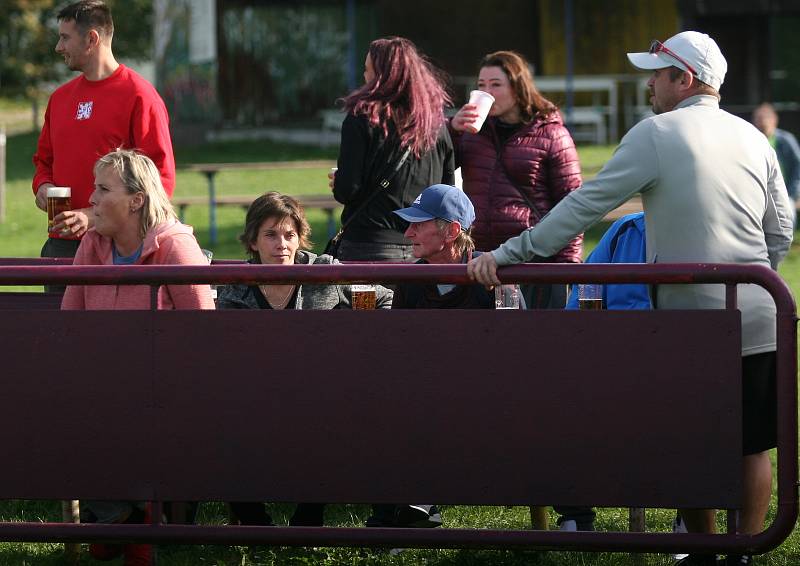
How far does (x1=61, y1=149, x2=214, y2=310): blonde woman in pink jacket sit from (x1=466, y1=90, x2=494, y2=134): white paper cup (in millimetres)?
1551

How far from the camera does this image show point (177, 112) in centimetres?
3119

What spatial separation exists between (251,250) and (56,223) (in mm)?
1028

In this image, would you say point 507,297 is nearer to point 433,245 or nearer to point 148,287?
point 433,245

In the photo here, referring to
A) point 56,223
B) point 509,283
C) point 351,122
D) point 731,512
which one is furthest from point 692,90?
point 56,223

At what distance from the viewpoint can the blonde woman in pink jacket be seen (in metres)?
4.79

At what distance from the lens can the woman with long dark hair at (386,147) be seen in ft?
19.3

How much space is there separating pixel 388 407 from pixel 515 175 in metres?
2.34

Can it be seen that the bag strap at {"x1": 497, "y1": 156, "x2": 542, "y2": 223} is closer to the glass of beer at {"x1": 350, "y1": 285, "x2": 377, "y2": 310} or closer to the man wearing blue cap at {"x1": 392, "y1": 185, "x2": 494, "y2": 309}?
the man wearing blue cap at {"x1": 392, "y1": 185, "x2": 494, "y2": 309}

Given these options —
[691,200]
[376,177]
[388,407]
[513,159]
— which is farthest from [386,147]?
[388,407]

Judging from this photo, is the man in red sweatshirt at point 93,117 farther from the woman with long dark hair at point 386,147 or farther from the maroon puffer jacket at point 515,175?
the maroon puffer jacket at point 515,175

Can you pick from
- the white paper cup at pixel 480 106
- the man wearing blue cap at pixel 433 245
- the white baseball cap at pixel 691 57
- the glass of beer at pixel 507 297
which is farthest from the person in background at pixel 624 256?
the white paper cup at pixel 480 106

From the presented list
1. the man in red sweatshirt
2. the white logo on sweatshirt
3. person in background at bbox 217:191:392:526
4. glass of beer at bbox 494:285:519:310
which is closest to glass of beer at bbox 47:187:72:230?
the man in red sweatshirt

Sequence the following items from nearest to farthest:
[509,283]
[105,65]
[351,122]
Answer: [509,283], [351,122], [105,65]

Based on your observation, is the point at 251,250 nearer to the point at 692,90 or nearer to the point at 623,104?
the point at 692,90
